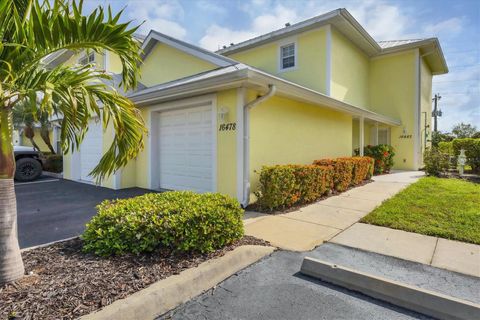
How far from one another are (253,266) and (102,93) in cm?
290

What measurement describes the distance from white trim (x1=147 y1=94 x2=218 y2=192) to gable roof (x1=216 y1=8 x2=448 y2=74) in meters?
7.34

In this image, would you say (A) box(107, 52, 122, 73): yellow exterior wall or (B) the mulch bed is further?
(A) box(107, 52, 122, 73): yellow exterior wall

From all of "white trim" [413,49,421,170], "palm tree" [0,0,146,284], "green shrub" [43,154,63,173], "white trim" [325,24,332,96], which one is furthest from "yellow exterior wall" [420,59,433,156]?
"green shrub" [43,154,63,173]

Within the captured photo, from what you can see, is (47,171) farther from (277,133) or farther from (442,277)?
(442,277)

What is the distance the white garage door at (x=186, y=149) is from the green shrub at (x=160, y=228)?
3.53 m

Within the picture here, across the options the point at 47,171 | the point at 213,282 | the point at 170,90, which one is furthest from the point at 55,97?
the point at 47,171

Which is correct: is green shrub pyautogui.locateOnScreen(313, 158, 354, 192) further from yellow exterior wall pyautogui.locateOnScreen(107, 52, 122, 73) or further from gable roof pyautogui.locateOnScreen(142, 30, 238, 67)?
yellow exterior wall pyautogui.locateOnScreen(107, 52, 122, 73)

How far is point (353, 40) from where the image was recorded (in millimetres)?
13977

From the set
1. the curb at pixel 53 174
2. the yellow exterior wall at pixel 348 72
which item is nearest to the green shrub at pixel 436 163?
the yellow exterior wall at pixel 348 72

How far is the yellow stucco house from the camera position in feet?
22.5

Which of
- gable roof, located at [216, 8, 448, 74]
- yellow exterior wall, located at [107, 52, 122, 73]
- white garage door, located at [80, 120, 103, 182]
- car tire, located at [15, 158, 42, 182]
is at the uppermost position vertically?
gable roof, located at [216, 8, 448, 74]

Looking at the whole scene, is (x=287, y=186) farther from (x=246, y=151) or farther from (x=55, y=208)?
(x=55, y=208)

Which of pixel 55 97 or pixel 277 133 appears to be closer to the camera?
pixel 55 97

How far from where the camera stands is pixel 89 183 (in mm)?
11023
